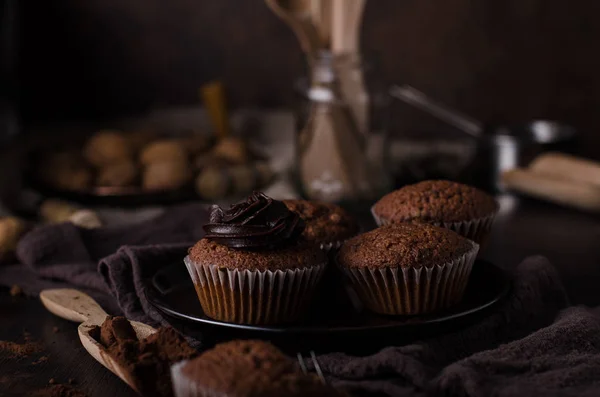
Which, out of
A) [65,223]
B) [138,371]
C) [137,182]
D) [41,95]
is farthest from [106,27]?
[138,371]

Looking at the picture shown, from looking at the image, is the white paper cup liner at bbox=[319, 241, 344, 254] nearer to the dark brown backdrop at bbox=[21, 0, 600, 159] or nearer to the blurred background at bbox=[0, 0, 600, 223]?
the blurred background at bbox=[0, 0, 600, 223]

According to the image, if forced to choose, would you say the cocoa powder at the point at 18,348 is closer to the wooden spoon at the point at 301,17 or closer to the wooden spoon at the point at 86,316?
the wooden spoon at the point at 86,316

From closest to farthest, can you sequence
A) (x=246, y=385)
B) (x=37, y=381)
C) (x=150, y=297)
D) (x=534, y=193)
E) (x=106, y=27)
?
(x=246, y=385) → (x=37, y=381) → (x=150, y=297) → (x=534, y=193) → (x=106, y=27)

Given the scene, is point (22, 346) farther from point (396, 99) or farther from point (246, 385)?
point (396, 99)

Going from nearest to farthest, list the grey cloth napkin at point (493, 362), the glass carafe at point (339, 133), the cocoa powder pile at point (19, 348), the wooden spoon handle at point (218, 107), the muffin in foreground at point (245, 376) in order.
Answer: the muffin in foreground at point (245, 376)
the grey cloth napkin at point (493, 362)
the cocoa powder pile at point (19, 348)
the glass carafe at point (339, 133)
the wooden spoon handle at point (218, 107)

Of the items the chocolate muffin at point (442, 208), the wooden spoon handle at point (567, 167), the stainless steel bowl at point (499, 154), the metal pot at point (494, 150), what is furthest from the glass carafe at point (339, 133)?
the chocolate muffin at point (442, 208)

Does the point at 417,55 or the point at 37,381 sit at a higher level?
the point at 417,55

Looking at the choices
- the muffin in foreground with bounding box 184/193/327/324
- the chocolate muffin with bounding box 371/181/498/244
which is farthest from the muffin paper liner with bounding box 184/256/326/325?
the chocolate muffin with bounding box 371/181/498/244
